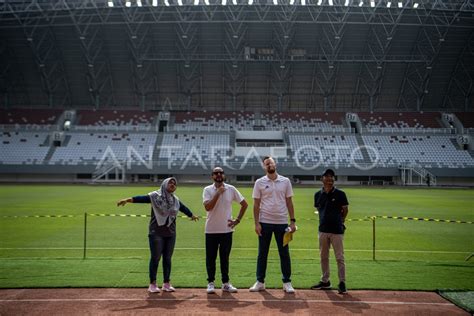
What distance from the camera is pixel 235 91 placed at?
64.2 metres

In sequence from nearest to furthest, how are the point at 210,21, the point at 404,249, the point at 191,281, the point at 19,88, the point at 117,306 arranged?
1. the point at 117,306
2. the point at 191,281
3. the point at 404,249
4. the point at 210,21
5. the point at 19,88

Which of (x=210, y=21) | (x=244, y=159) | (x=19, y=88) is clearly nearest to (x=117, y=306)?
(x=210, y=21)

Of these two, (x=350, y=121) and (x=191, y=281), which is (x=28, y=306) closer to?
(x=191, y=281)

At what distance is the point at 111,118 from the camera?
66.2 m

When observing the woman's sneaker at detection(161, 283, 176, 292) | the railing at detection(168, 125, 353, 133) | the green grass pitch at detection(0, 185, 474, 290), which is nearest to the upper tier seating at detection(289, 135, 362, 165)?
the railing at detection(168, 125, 353, 133)

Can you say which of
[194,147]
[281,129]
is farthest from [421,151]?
[194,147]

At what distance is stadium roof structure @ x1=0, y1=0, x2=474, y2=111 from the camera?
53.3 m

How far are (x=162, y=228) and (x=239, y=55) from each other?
168 feet

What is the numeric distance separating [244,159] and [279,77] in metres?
11.4

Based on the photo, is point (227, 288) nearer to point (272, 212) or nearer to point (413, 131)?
point (272, 212)

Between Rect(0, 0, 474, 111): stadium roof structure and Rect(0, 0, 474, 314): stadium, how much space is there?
18 cm

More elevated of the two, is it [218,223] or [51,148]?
[51,148]

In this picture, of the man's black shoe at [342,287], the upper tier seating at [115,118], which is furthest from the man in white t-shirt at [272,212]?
the upper tier seating at [115,118]

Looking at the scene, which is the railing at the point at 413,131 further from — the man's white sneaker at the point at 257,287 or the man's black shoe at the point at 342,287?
the man's white sneaker at the point at 257,287
